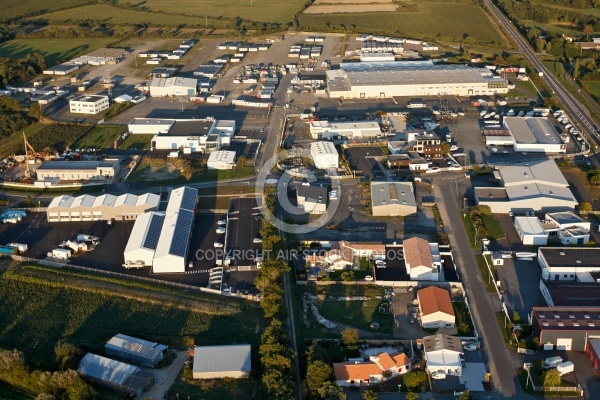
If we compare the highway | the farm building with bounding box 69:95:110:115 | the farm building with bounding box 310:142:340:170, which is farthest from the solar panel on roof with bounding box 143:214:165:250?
the highway

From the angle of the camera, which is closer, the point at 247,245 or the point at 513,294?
the point at 513,294

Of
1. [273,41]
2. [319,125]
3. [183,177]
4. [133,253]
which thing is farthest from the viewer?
[273,41]

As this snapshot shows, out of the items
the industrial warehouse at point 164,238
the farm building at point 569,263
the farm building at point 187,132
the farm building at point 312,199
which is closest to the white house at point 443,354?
the farm building at point 569,263

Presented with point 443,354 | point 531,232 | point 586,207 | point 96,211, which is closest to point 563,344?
point 443,354

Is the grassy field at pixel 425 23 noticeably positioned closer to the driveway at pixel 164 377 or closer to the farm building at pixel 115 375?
the driveway at pixel 164 377

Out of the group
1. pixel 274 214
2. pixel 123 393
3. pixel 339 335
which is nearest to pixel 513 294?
pixel 339 335

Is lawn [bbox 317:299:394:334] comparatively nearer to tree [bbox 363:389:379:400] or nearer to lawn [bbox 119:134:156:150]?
tree [bbox 363:389:379:400]

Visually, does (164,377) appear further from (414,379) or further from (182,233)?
(182,233)

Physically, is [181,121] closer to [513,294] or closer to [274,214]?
[274,214]
